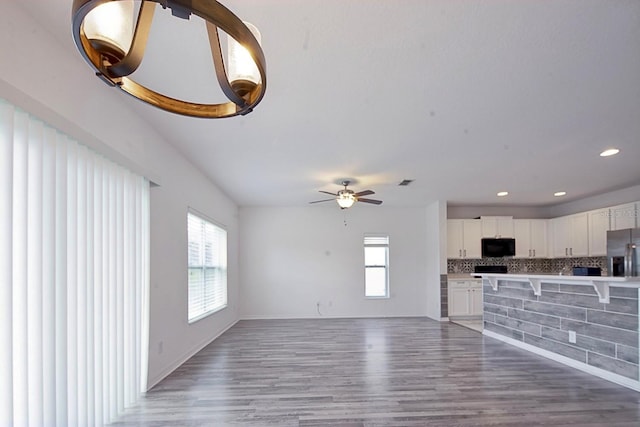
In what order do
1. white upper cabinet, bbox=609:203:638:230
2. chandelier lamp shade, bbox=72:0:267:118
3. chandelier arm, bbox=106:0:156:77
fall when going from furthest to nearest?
white upper cabinet, bbox=609:203:638:230, chandelier arm, bbox=106:0:156:77, chandelier lamp shade, bbox=72:0:267:118

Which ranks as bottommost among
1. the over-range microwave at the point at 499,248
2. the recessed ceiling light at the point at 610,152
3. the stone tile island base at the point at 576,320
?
the stone tile island base at the point at 576,320

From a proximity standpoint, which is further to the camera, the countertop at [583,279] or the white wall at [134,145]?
the countertop at [583,279]

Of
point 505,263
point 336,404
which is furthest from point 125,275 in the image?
point 505,263

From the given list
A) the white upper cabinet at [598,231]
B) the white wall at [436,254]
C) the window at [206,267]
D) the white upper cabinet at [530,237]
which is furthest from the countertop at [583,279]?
the window at [206,267]

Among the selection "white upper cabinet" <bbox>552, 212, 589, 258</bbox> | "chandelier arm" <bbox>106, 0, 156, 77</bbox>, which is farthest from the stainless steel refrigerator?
"chandelier arm" <bbox>106, 0, 156, 77</bbox>

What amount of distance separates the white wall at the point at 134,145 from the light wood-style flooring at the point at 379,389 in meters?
0.50

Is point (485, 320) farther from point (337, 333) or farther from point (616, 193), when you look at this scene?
point (616, 193)

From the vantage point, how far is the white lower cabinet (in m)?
7.75

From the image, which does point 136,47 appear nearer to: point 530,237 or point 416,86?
point 416,86

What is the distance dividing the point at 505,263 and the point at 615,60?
22.7ft

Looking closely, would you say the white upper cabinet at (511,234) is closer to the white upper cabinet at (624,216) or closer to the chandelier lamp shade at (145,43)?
the white upper cabinet at (624,216)

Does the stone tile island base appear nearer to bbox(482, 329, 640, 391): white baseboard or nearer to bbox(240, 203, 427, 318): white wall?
bbox(482, 329, 640, 391): white baseboard

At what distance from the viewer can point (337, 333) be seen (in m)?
6.41

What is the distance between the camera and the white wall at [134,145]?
1.92 meters
